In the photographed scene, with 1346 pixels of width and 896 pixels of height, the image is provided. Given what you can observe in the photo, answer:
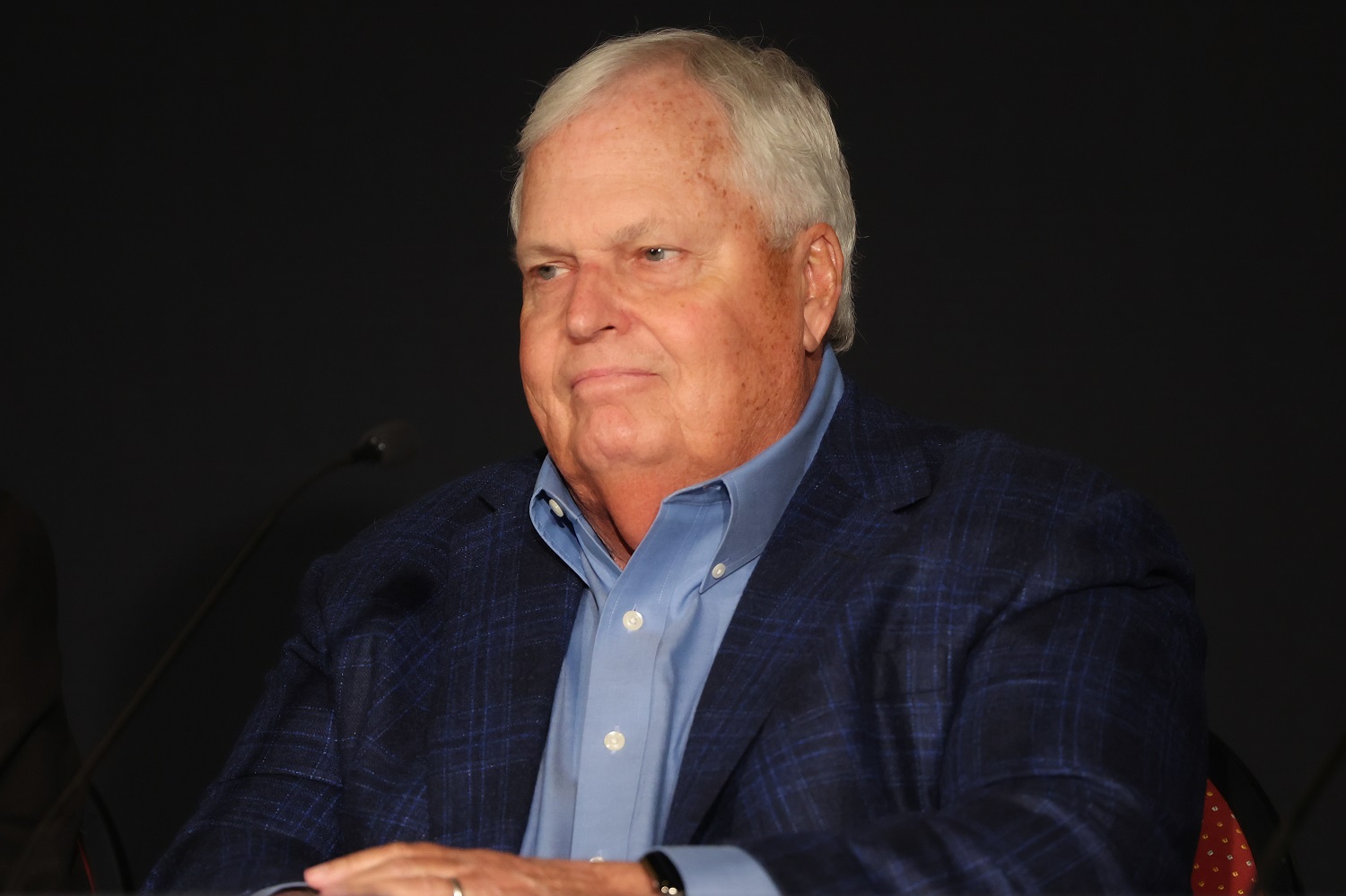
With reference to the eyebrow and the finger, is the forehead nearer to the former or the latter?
the eyebrow

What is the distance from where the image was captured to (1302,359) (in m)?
2.74

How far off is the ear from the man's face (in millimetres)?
70

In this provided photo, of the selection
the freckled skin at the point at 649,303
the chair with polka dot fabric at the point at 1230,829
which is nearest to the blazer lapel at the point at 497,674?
the freckled skin at the point at 649,303

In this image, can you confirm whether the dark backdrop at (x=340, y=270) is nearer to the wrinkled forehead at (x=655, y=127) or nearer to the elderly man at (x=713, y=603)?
the elderly man at (x=713, y=603)

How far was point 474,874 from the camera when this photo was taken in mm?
1168

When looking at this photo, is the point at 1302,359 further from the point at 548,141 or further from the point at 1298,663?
the point at 548,141

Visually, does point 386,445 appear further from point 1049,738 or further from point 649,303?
point 1049,738

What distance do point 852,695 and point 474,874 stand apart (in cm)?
42

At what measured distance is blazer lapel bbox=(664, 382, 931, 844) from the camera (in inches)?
56.4

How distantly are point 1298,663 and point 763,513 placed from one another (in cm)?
157

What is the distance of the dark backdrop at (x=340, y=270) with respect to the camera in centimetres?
282

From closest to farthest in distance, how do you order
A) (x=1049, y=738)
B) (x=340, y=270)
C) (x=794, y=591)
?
(x=1049, y=738)
(x=794, y=591)
(x=340, y=270)

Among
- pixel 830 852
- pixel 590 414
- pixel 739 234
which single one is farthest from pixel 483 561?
pixel 830 852

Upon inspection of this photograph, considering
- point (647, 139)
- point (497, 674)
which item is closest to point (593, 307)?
point (647, 139)
